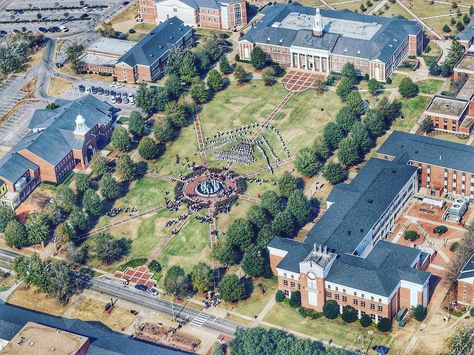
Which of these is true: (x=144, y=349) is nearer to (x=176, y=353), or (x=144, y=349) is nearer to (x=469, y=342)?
(x=176, y=353)

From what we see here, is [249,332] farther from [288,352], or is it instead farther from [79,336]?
[79,336]

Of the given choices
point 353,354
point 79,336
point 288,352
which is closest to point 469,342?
point 353,354

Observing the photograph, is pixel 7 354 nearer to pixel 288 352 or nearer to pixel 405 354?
pixel 288 352

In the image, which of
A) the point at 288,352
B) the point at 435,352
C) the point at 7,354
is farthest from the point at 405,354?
the point at 7,354

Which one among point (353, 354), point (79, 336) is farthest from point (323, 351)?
point (79, 336)

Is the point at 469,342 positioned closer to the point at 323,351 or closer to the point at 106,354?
the point at 323,351
